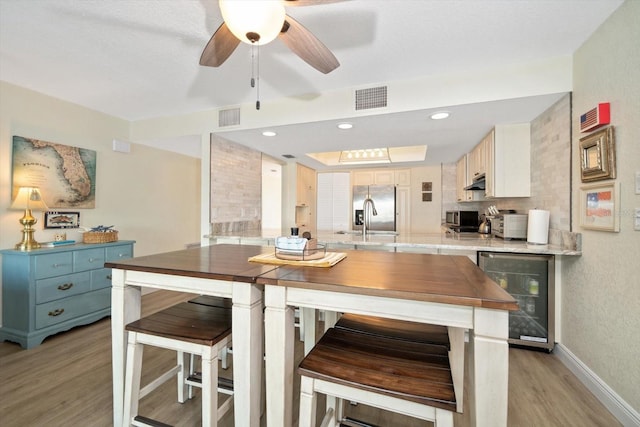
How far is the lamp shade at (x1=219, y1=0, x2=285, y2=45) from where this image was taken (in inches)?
44.2

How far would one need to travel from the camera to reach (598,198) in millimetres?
1789

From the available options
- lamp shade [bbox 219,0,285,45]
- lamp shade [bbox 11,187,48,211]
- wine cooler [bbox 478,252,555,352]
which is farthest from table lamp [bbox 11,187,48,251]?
wine cooler [bbox 478,252,555,352]

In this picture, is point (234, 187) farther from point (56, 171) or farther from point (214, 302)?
point (214, 302)

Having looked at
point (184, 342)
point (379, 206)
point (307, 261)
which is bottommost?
point (184, 342)

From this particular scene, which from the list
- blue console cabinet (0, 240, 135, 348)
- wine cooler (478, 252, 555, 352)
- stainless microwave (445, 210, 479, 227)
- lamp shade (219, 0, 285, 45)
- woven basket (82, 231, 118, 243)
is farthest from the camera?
stainless microwave (445, 210, 479, 227)

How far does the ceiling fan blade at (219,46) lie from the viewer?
1.43 metres

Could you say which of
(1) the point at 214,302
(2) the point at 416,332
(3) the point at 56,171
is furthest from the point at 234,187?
(2) the point at 416,332

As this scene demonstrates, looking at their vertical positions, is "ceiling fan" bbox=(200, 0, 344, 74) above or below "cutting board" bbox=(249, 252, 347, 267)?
above

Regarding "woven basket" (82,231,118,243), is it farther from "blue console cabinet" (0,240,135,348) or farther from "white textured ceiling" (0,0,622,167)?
"white textured ceiling" (0,0,622,167)

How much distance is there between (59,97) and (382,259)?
3.63m

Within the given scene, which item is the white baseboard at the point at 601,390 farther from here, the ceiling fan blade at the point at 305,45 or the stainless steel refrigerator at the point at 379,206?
the stainless steel refrigerator at the point at 379,206

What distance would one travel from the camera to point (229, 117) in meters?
3.08

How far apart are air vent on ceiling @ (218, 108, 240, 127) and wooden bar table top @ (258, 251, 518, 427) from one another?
228 cm

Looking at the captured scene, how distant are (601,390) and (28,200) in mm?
4687
